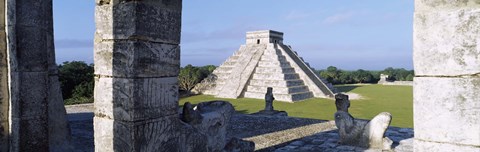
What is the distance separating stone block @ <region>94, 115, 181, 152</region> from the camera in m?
4.28

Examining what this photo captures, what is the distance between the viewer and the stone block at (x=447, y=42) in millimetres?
2668

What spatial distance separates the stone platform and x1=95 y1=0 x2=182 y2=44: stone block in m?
4.43

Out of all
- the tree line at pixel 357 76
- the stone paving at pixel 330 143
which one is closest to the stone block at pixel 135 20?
the stone paving at pixel 330 143

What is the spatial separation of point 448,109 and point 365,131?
566 centimetres

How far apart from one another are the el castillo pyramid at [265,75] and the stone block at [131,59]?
716 inches

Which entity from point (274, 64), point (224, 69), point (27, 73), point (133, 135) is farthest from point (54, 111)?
point (224, 69)

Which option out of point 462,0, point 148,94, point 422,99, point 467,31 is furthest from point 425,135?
point 148,94

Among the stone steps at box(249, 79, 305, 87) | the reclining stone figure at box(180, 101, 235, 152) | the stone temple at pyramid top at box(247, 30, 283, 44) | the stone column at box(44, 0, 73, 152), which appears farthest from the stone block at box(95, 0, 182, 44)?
the stone temple at pyramid top at box(247, 30, 283, 44)

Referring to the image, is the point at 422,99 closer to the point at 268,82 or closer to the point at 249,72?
the point at 268,82

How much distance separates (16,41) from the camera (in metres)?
5.72

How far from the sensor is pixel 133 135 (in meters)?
4.26

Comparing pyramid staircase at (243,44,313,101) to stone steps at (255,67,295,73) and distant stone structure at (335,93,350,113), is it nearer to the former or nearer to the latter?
stone steps at (255,67,295,73)

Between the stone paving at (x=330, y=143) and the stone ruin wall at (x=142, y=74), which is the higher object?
the stone ruin wall at (x=142, y=74)

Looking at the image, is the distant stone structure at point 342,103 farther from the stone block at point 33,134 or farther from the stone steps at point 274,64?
the stone steps at point 274,64
